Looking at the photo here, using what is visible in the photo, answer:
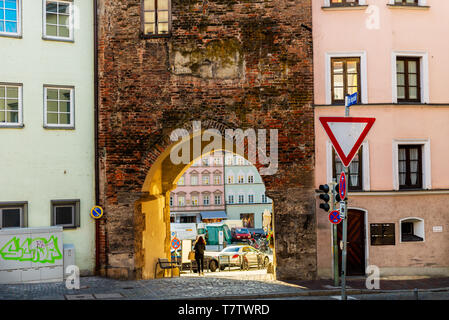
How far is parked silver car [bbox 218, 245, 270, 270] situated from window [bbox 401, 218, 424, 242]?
14185 millimetres

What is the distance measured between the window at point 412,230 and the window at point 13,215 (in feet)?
39.8

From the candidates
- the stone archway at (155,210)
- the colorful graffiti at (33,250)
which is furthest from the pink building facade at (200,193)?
the colorful graffiti at (33,250)

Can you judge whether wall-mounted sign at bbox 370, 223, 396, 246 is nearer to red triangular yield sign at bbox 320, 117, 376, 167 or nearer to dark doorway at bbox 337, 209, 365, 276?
dark doorway at bbox 337, 209, 365, 276

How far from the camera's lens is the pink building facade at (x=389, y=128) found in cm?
1808

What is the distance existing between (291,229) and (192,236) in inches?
1108

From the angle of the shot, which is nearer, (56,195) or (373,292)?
(373,292)

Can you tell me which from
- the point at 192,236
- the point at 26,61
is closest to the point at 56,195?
the point at 26,61

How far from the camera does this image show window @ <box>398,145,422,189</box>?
1853 centimetres

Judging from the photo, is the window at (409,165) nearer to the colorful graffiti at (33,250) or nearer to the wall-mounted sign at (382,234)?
the wall-mounted sign at (382,234)

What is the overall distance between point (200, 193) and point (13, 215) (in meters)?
52.4

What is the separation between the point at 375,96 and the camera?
59.8 ft

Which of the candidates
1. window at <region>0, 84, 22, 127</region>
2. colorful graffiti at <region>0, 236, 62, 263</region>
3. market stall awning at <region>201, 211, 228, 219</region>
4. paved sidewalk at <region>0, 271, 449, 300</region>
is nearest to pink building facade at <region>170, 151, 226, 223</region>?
market stall awning at <region>201, 211, 228, 219</region>

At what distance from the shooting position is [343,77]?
60.3 ft

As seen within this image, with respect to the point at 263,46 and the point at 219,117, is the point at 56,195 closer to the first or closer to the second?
the point at 219,117
